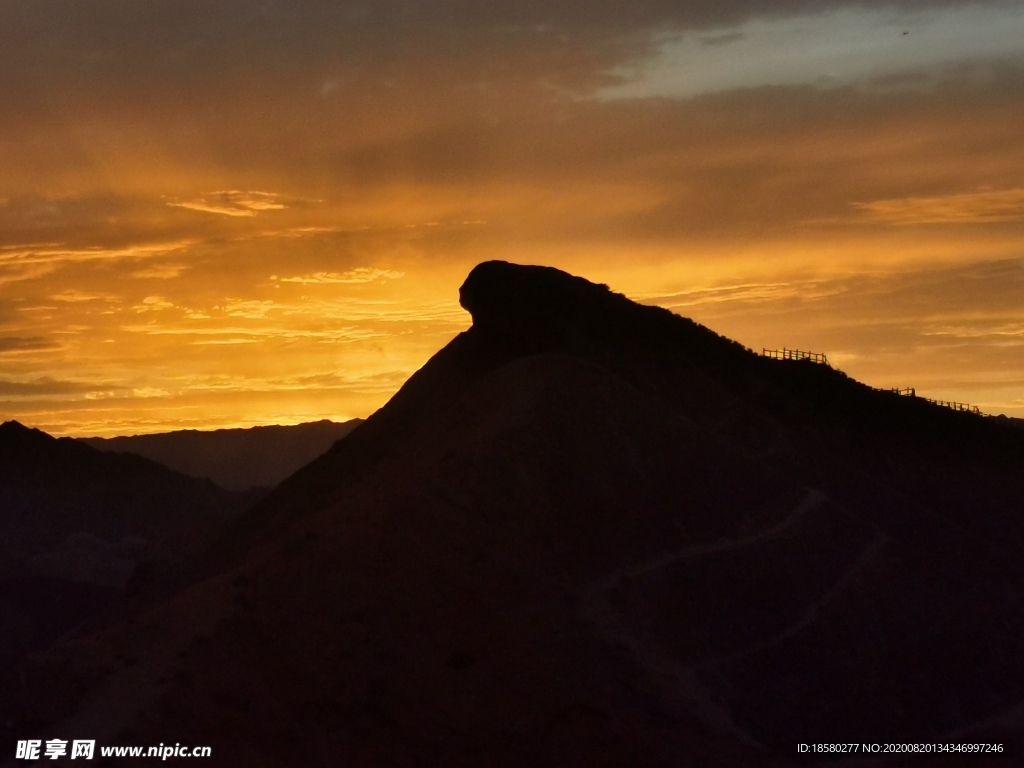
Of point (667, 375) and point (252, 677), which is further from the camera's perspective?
point (667, 375)

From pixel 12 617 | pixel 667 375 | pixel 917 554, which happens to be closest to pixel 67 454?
pixel 12 617

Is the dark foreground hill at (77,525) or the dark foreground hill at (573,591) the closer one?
the dark foreground hill at (573,591)

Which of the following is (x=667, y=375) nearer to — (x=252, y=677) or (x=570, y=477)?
(x=570, y=477)

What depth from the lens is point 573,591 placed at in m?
47.9

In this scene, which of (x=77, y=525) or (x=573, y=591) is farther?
(x=77, y=525)

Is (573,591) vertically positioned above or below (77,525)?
below

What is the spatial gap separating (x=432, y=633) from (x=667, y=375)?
82.7ft

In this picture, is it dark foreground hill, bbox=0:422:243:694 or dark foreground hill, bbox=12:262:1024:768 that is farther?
dark foreground hill, bbox=0:422:243:694

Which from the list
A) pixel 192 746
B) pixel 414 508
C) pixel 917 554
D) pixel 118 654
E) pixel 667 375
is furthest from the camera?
pixel 667 375

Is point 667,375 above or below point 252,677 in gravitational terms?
above

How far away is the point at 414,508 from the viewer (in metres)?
50.0

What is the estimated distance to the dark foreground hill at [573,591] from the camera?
4006 cm

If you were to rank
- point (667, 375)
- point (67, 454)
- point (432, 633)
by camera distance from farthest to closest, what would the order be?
point (67, 454)
point (667, 375)
point (432, 633)

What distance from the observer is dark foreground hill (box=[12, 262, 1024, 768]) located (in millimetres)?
40062
